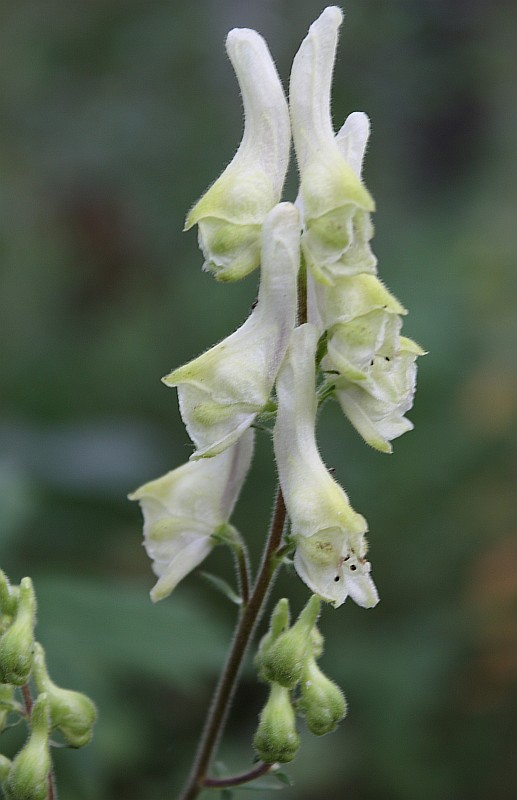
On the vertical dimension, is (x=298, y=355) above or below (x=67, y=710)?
above

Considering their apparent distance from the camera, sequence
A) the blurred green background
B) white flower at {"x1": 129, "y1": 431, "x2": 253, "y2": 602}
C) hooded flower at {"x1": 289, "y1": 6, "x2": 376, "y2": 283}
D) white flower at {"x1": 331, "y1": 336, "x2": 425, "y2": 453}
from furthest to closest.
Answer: the blurred green background < white flower at {"x1": 129, "y1": 431, "x2": 253, "y2": 602} < white flower at {"x1": 331, "y1": 336, "x2": 425, "y2": 453} < hooded flower at {"x1": 289, "y1": 6, "x2": 376, "y2": 283}

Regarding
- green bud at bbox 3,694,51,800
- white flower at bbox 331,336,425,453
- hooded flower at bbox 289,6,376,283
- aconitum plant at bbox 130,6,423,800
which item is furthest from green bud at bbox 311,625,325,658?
hooded flower at bbox 289,6,376,283

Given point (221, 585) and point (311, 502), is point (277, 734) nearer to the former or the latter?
point (221, 585)

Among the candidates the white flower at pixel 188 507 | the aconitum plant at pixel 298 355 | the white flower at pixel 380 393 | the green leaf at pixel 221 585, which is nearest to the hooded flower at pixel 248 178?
the aconitum plant at pixel 298 355

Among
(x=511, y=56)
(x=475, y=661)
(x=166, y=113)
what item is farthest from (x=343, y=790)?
(x=511, y=56)

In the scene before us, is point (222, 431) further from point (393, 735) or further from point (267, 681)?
point (393, 735)

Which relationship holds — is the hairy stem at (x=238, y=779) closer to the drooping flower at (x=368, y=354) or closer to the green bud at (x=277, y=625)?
the green bud at (x=277, y=625)

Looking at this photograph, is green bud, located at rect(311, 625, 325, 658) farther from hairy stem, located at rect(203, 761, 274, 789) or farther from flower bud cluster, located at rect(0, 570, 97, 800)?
flower bud cluster, located at rect(0, 570, 97, 800)

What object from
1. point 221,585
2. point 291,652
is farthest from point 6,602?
point 291,652
